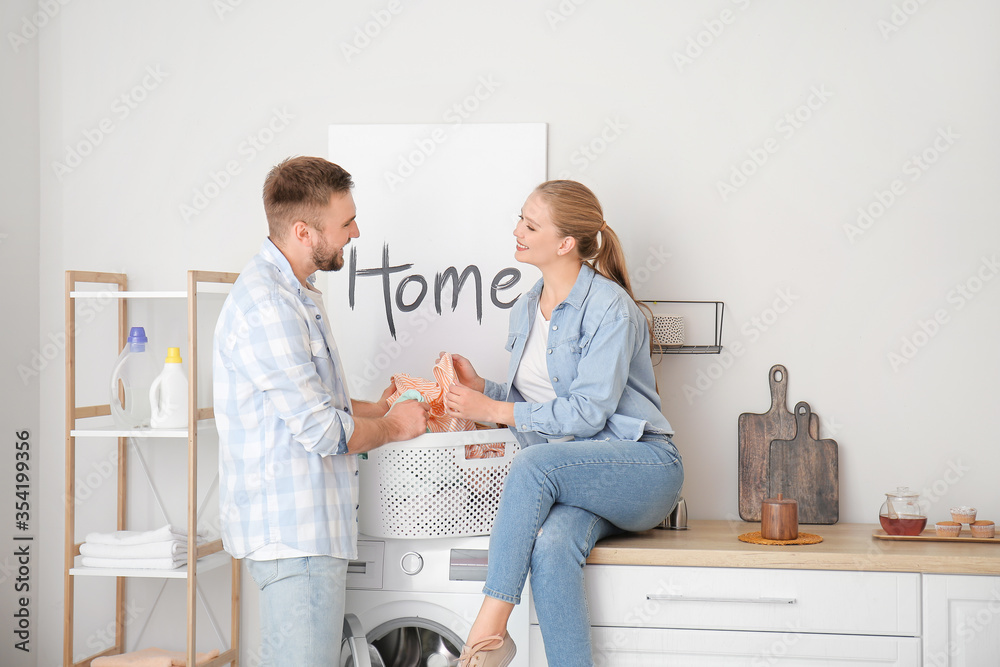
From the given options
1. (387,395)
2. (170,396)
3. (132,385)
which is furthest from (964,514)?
(132,385)

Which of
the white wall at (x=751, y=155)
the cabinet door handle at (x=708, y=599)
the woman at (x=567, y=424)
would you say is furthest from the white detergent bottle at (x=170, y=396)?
the cabinet door handle at (x=708, y=599)

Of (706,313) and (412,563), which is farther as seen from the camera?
(706,313)

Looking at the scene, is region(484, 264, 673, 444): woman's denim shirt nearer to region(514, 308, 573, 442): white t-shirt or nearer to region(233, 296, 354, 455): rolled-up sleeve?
region(514, 308, 573, 442): white t-shirt

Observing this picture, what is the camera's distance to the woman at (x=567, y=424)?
179cm

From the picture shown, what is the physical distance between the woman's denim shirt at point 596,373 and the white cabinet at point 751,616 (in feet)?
1.09

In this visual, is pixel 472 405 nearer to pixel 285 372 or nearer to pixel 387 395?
pixel 387 395

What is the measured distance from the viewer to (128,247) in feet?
8.70

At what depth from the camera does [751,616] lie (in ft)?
6.30

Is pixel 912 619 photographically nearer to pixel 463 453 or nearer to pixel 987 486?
pixel 987 486

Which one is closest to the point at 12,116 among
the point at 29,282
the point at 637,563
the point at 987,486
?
the point at 29,282

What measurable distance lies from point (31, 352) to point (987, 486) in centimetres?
287

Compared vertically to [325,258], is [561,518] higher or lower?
lower

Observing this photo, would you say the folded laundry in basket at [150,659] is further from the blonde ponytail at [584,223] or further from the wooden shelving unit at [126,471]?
the blonde ponytail at [584,223]

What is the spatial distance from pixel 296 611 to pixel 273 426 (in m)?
0.38
